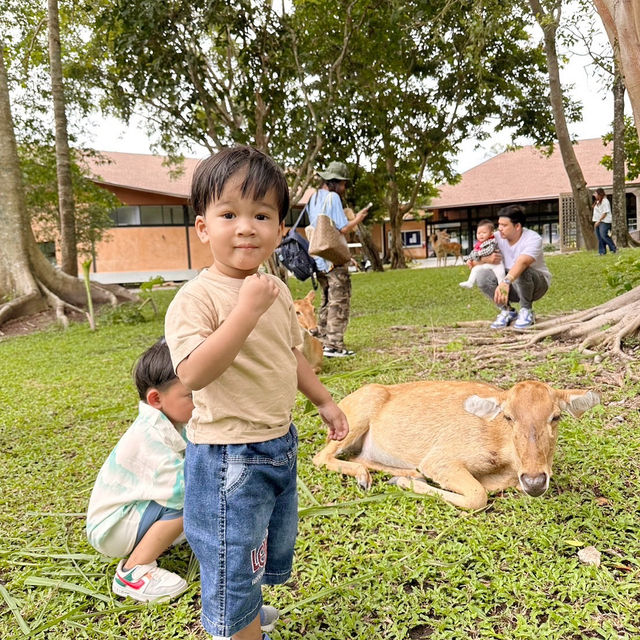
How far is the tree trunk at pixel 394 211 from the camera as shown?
22.3m

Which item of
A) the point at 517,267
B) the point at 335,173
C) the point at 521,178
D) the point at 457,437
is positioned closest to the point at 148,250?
the point at 521,178

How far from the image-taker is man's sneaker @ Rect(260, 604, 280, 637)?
2020mm

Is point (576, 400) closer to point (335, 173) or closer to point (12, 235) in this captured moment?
point (335, 173)

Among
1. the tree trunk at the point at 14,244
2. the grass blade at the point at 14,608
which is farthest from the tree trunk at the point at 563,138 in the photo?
the grass blade at the point at 14,608

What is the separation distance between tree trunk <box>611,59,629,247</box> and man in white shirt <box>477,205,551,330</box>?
15.1 m

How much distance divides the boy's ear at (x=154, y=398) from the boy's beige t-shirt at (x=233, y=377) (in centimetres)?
84

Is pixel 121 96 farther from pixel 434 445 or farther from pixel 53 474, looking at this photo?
pixel 434 445

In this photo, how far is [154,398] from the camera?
2.50 metres

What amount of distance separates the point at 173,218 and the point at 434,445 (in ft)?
90.4

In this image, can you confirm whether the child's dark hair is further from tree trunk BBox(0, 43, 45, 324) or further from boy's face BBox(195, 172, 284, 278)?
tree trunk BBox(0, 43, 45, 324)

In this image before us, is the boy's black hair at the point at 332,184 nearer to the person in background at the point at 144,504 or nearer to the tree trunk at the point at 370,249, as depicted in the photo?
the person in background at the point at 144,504

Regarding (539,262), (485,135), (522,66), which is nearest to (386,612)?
(539,262)

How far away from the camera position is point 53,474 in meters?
3.58

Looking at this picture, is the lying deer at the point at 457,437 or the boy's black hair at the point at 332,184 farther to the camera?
the boy's black hair at the point at 332,184
